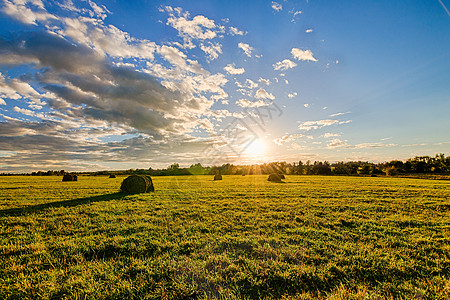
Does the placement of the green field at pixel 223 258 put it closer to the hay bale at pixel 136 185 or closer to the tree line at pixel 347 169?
the hay bale at pixel 136 185

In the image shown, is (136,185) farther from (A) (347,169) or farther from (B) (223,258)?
(A) (347,169)

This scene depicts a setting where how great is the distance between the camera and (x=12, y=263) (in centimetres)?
421

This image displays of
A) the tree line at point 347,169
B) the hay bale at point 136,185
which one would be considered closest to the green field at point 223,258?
the hay bale at point 136,185

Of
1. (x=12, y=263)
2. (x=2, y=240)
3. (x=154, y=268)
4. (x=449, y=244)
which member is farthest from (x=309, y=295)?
(x=2, y=240)

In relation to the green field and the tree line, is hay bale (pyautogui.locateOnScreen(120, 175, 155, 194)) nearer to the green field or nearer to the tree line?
the green field

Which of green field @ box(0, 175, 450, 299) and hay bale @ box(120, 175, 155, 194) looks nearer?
green field @ box(0, 175, 450, 299)

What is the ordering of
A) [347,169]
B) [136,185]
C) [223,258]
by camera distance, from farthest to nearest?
[347,169] → [136,185] → [223,258]

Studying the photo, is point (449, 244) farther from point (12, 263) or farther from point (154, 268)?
point (12, 263)

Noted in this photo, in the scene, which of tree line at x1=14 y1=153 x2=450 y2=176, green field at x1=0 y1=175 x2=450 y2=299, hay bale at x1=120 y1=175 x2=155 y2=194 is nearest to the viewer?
green field at x1=0 y1=175 x2=450 y2=299

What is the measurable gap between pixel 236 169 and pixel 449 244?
7029 cm

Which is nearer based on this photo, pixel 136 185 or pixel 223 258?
pixel 223 258

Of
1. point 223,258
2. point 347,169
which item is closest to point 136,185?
point 223,258

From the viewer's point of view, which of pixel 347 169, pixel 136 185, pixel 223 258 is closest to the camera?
pixel 223 258

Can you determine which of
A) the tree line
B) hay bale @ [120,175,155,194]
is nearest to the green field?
hay bale @ [120,175,155,194]
